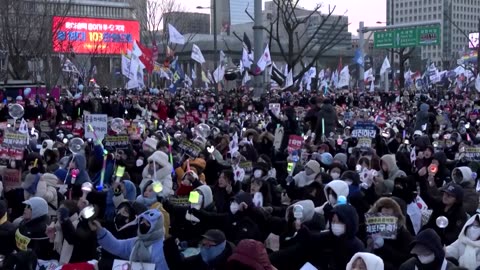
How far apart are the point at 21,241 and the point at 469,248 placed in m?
3.81

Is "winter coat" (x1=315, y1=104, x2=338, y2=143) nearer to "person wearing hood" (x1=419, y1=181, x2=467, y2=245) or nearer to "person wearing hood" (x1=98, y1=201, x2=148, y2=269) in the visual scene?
"person wearing hood" (x1=419, y1=181, x2=467, y2=245)

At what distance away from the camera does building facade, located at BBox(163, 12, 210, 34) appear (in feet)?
213

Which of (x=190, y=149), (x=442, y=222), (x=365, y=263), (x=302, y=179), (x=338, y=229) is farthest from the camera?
(x=190, y=149)

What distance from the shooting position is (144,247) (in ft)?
22.6

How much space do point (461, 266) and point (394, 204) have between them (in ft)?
3.17

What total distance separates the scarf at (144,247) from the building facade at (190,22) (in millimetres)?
50446

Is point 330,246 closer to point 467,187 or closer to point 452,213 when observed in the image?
point 452,213

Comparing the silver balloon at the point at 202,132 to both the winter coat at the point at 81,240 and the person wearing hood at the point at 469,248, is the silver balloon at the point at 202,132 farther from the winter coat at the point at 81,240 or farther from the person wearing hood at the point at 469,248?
the person wearing hood at the point at 469,248

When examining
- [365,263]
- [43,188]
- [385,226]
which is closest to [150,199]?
[43,188]

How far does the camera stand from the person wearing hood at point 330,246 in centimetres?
686

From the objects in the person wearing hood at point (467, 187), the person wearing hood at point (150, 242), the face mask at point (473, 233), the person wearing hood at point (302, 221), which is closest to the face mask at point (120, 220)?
the person wearing hood at point (150, 242)

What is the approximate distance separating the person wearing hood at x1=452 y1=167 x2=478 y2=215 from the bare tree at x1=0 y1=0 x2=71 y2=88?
24.4 metres

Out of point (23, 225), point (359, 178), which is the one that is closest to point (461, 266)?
point (359, 178)

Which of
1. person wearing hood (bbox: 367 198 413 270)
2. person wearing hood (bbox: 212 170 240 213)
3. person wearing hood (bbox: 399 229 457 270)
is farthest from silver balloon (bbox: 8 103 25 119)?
person wearing hood (bbox: 399 229 457 270)
